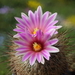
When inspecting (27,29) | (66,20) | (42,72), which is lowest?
(42,72)

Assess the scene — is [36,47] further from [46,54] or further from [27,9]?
[27,9]

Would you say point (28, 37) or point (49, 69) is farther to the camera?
point (49, 69)

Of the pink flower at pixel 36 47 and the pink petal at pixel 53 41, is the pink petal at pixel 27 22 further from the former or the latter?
the pink petal at pixel 53 41

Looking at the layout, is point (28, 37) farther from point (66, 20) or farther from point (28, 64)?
point (66, 20)

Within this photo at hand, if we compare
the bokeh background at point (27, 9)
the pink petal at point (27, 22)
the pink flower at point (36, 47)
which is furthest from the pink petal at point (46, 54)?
the bokeh background at point (27, 9)

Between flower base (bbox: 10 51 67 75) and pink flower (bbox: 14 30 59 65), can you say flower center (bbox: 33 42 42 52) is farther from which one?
flower base (bbox: 10 51 67 75)

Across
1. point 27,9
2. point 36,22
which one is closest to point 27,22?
point 36,22

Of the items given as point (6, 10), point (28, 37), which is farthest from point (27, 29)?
point (6, 10)

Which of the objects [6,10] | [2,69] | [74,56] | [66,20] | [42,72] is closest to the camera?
[42,72]
